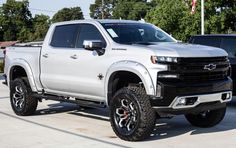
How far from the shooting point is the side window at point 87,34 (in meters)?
8.76

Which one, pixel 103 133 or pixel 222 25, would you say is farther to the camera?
pixel 222 25

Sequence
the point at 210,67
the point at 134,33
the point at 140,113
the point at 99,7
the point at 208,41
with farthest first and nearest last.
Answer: the point at 99,7, the point at 208,41, the point at 134,33, the point at 210,67, the point at 140,113

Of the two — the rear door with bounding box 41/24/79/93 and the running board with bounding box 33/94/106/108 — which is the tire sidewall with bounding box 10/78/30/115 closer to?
the running board with bounding box 33/94/106/108

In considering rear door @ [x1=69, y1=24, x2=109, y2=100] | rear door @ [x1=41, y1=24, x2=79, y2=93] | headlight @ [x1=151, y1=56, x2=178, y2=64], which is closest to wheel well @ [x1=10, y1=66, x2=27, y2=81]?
rear door @ [x1=41, y1=24, x2=79, y2=93]

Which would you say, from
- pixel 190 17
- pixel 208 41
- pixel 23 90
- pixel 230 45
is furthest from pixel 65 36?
pixel 190 17

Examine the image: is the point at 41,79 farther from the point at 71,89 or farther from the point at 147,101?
the point at 147,101

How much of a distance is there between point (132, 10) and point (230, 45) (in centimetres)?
8701

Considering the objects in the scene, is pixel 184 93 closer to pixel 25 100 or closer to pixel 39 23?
pixel 25 100

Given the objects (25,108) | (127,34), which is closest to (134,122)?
(127,34)

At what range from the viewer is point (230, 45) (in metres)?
11.8

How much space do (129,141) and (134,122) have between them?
0.33 m

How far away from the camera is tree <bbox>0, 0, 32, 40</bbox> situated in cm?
9575

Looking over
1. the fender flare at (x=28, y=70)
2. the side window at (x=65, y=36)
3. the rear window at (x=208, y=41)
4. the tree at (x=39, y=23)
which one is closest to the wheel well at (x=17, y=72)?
the fender flare at (x=28, y=70)

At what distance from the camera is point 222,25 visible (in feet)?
155
